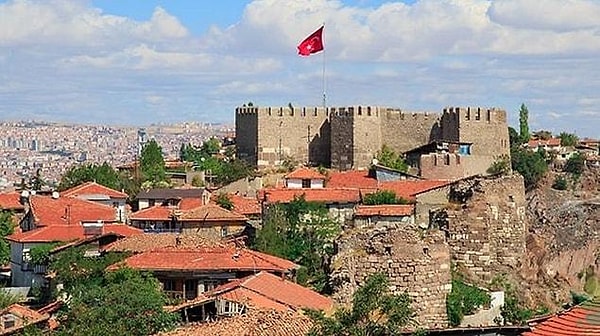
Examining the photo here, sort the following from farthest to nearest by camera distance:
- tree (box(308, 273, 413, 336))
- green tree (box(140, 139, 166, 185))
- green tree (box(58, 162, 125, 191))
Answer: green tree (box(140, 139, 166, 185)) < green tree (box(58, 162, 125, 191)) < tree (box(308, 273, 413, 336))

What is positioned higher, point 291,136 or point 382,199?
point 291,136

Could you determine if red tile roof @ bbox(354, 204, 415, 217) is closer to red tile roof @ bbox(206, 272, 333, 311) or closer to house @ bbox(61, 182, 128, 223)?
red tile roof @ bbox(206, 272, 333, 311)

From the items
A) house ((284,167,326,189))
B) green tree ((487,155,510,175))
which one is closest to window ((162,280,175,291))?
house ((284,167,326,189))

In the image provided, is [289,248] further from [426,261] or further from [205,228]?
[426,261]

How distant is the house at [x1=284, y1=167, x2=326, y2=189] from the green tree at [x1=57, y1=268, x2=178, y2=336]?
2053cm

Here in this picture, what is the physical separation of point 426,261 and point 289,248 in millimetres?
9578

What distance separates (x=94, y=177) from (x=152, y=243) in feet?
86.0

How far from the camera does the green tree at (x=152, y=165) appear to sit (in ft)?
180

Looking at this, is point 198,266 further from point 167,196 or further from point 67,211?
point 167,196

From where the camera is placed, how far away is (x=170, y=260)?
26.1m

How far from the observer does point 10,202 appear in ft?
165

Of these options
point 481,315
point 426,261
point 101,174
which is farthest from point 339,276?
point 101,174

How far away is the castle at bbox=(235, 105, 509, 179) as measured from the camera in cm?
5141

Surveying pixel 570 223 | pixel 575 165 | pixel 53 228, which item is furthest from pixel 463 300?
pixel 575 165
